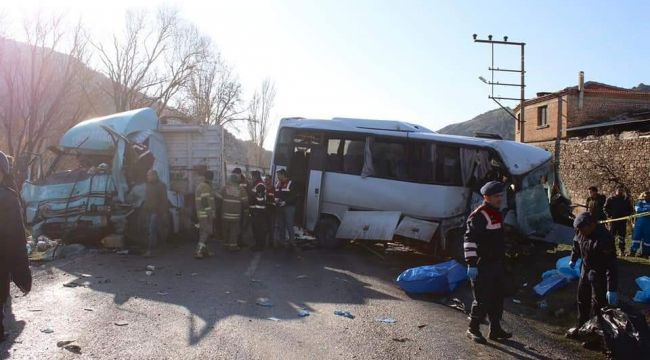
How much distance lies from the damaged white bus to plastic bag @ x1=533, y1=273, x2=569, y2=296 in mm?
1874

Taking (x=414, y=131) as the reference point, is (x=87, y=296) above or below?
below

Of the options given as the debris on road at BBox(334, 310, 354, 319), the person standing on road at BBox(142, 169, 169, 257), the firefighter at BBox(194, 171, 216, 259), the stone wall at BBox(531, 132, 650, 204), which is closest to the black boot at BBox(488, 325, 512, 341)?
the debris on road at BBox(334, 310, 354, 319)

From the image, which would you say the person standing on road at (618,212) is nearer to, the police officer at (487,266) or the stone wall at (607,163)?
the stone wall at (607,163)

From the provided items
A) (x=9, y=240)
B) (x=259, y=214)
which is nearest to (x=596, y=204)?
(x=259, y=214)

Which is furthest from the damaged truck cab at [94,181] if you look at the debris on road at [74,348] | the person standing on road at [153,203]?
the debris on road at [74,348]

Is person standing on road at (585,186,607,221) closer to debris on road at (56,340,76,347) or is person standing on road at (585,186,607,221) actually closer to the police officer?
the police officer

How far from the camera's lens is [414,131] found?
1238cm

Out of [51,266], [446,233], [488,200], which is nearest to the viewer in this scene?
[488,200]

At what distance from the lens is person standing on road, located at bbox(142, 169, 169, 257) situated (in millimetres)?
11336

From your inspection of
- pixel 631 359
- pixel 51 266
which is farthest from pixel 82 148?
pixel 631 359

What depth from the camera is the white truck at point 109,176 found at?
1168 cm

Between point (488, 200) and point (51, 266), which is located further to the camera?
point (51, 266)

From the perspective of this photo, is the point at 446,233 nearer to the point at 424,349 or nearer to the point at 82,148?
the point at 424,349

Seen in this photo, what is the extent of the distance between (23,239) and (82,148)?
7.44 metres
